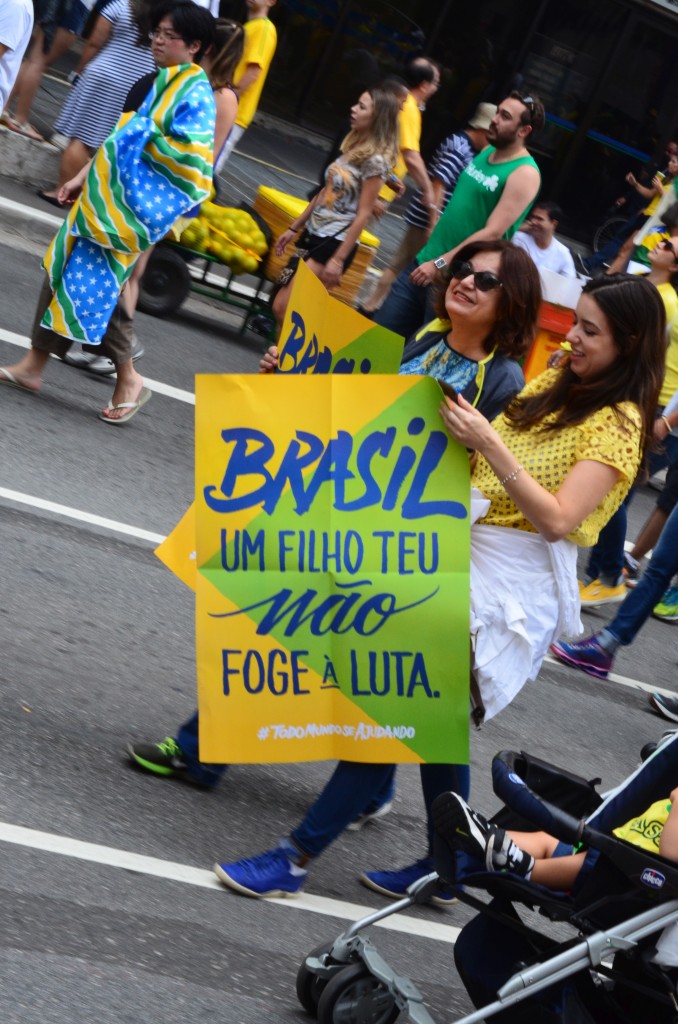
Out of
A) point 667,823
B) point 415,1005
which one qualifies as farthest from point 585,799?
point 415,1005

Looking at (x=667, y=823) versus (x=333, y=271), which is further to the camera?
(x=333, y=271)

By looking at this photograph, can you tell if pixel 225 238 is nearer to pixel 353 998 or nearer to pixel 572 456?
pixel 572 456

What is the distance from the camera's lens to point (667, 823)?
3.02m

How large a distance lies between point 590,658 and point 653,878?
12.1 ft

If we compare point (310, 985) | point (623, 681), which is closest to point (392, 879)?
point (310, 985)

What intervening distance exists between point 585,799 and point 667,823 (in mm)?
459

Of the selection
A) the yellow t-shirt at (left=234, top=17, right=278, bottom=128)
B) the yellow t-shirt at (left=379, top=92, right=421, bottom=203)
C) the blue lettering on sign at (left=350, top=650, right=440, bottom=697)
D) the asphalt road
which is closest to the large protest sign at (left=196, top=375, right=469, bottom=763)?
the blue lettering on sign at (left=350, top=650, right=440, bottom=697)

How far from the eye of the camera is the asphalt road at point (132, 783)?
3.27 metres

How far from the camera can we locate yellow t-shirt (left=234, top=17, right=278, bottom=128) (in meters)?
9.86

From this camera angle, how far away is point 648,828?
3.13 metres

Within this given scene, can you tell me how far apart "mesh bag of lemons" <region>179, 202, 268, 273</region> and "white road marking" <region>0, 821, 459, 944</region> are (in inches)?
223

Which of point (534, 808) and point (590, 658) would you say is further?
point (590, 658)

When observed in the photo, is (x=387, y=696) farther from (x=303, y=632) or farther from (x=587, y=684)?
(x=587, y=684)

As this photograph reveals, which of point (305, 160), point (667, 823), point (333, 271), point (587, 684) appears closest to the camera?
point (667, 823)
